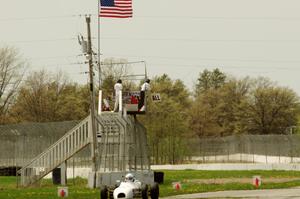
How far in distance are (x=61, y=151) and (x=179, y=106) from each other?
3136 inches

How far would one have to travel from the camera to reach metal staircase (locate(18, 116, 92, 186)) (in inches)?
1800

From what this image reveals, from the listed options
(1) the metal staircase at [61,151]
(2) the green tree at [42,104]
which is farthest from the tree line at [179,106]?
(1) the metal staircase at [61,151]

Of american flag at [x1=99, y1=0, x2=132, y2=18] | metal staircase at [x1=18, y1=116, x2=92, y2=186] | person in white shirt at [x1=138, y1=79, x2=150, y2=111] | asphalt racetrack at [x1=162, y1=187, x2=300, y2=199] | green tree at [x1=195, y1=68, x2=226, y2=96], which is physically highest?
green tree at [x1=195, y1=68, x2=226, y2=96]

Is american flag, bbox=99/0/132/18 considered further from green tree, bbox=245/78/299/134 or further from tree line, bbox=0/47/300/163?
green tree, bbox=245/78/299/134

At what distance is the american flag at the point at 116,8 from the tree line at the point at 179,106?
141 feet

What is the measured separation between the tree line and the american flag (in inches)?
1698

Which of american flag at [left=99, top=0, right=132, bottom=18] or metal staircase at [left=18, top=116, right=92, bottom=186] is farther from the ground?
american flag at [left=99, top=0, right=132, bottom=18]

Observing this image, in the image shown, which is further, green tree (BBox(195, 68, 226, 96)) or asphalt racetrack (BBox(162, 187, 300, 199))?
green tree (BBox(195, 68, 226, 96))

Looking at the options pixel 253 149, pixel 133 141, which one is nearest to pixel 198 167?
pixel 253 149

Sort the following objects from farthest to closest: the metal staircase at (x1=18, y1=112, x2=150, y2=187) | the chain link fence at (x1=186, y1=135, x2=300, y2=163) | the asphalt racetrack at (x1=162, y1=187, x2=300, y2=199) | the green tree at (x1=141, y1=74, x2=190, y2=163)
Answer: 1. the green tree at (x1=141, y1=74, x2=190, y2=163)
2. the chain link fence at (x1=186, y1=135, x2=300, y2=163)
3. the metal staircase at (x1=18, y1=112, x2=150, y2=187)
4. the asphalt racetrack at (x1=162, y1=187, x2=300, y2=199)

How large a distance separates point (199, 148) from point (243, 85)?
50431 mm

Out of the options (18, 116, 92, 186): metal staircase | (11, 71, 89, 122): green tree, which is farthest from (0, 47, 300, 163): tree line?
(18, 116, 92, 186): metal staircase

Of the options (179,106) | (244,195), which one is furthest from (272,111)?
(244,195)

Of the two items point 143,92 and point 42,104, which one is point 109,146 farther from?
point 42,104
